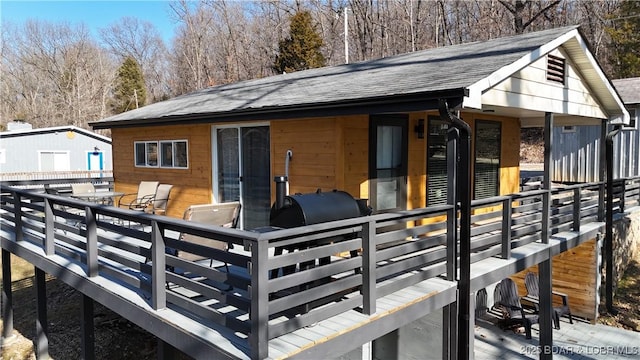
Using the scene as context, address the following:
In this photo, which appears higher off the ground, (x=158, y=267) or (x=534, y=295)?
(x=158, y=267)

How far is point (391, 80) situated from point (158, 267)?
3.53 m

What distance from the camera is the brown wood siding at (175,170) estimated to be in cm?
808

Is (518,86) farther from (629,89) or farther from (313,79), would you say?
(629,89)

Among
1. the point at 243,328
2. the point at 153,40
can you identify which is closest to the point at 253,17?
the point at 153,40

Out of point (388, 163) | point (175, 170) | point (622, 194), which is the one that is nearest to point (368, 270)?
point (388, 163)

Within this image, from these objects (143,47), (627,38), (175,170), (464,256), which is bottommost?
(464,256)

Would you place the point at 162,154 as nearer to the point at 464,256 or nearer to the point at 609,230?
the point at 464,256

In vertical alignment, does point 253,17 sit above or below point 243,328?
above

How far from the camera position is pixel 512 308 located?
7.74 metres

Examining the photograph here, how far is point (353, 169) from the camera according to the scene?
6055mm

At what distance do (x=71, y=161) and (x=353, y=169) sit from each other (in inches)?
749

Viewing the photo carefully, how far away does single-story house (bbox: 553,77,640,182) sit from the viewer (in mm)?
13648

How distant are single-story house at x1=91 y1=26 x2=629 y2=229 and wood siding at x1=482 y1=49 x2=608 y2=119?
16 mm

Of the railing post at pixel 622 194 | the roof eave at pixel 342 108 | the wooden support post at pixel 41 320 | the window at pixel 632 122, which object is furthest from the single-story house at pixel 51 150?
the window at pixel 632 122
